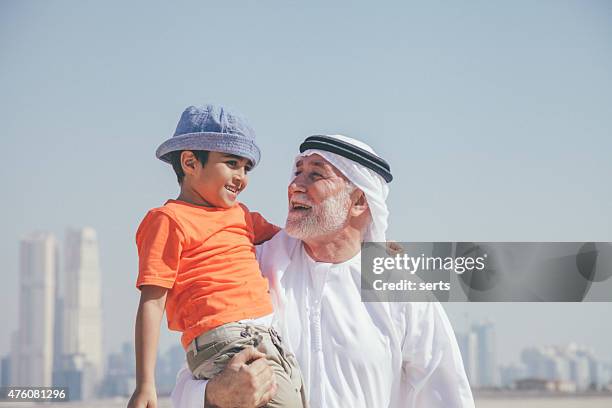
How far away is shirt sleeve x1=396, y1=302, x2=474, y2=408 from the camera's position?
4277 mm

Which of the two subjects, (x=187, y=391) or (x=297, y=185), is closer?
(x=187, y=391)

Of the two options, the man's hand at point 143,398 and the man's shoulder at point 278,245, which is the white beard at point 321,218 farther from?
the man's hand at point 143,398

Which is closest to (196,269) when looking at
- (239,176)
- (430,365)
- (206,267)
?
(206,267)

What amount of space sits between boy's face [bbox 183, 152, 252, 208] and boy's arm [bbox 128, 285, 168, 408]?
388 mm

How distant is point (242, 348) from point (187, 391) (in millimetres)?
313

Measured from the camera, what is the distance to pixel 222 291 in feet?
12.6

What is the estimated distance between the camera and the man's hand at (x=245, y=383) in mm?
3717

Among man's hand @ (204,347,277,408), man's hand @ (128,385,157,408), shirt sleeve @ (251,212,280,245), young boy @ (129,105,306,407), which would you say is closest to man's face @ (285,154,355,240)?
shirt sleeve @ (251,212,280,245)

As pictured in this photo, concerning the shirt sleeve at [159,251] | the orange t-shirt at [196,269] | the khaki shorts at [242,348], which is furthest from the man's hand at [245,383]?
the shirt sleeve at [159,251]

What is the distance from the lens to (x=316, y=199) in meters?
4.34

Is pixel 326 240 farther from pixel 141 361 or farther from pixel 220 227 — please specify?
pixel 141 361

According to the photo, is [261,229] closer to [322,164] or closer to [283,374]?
[322,164]

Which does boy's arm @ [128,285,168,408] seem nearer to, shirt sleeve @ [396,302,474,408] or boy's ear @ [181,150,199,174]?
boy's ear @ [181,150,199,174]

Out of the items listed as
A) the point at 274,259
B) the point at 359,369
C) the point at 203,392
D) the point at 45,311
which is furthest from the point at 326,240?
the point at 45,311
